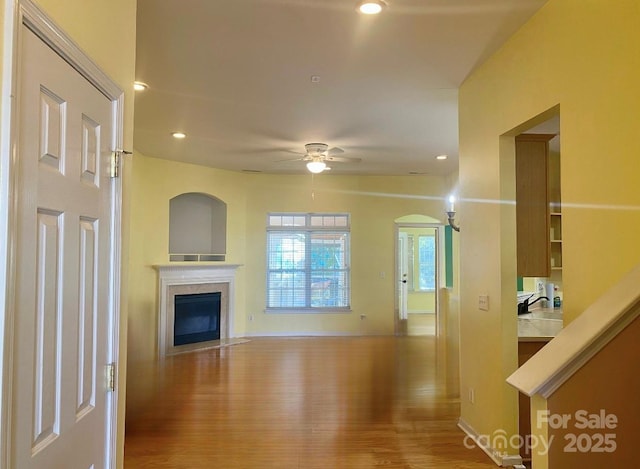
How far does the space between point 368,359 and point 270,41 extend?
4.59 metres

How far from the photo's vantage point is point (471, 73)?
3.37 meters

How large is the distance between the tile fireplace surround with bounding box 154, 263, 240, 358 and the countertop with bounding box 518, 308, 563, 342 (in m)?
4.81

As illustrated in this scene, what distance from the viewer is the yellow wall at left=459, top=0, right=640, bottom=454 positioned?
187 cm

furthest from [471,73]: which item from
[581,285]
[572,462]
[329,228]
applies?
[329,228]

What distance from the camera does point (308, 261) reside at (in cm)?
808

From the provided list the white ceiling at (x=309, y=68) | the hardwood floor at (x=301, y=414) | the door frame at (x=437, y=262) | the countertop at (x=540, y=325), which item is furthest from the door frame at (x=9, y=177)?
the door frame at (x=437, y=262)

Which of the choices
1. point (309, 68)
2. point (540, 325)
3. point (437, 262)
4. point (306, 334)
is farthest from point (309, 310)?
point (309, 68)

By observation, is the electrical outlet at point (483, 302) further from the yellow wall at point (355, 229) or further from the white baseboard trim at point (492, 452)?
the yellow wall at point (355, 229)

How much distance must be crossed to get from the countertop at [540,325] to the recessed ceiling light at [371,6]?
7.66 ft

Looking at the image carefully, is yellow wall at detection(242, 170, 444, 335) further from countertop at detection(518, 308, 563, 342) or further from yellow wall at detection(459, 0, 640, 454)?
yellow wall at detection(459, 0, 640, 454)

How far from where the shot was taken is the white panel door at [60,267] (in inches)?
42.9

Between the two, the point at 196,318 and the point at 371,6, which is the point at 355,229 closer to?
the point at 196,318

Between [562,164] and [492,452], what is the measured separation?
80.3 inches

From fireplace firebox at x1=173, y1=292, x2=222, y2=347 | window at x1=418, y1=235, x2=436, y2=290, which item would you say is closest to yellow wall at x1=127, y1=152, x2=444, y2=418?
fireplace firebox at x1=173, y1=292, x2=222, y2=347
